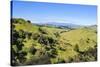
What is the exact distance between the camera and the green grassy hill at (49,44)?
8.43ft

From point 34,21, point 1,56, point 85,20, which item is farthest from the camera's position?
point 85,20

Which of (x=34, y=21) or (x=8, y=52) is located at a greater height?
(x=34, y=21)

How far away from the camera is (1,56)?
2.50 meters

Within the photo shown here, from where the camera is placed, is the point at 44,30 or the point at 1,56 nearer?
the point at 1,56

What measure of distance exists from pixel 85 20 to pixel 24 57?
95 cm

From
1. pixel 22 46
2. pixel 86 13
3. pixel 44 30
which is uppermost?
pixel 86 13

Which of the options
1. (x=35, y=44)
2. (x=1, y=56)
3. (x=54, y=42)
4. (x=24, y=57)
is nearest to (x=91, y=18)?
(x=54, y=42)

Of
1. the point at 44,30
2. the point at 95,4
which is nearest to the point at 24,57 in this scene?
the point at 44,30

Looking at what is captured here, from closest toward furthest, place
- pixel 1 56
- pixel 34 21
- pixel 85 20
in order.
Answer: pixel 1 56, pixel 34 21, pixel 85 20

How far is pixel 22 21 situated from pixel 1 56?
1.55 ft

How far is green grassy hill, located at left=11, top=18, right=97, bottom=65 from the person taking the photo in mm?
2571

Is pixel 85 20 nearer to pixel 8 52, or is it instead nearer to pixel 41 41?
pixel 41 41

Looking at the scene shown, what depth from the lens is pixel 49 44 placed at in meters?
2.71

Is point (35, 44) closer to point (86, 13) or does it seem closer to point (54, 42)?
point (54, 42)
